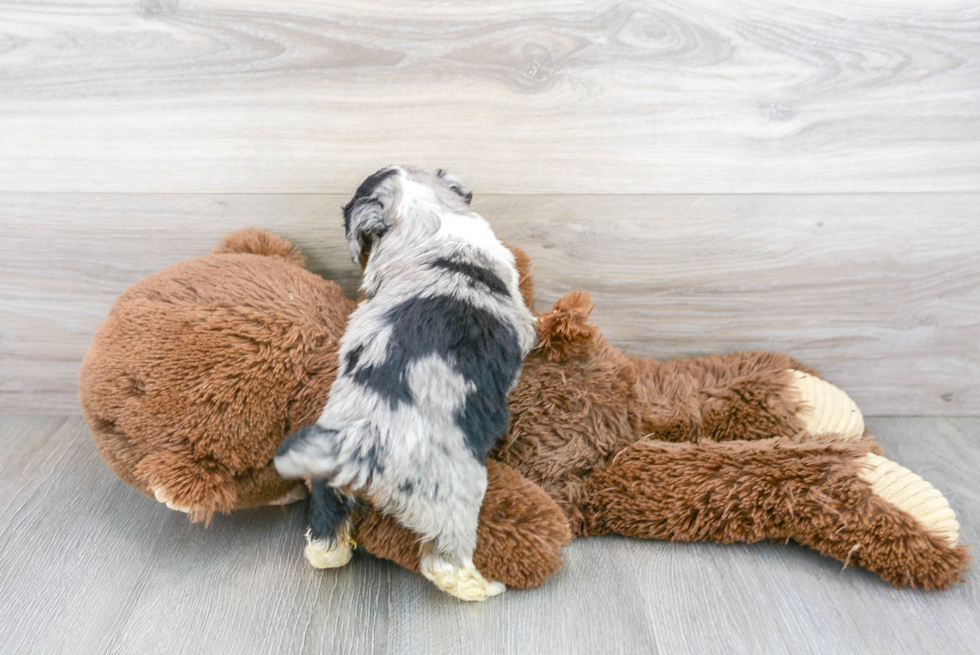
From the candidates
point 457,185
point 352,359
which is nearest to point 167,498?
point 352,359

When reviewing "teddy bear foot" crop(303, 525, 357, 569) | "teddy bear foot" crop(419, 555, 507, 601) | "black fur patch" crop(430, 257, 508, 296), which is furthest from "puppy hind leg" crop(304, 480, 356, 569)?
"black fur patch" crop(430, 257, 508, 296)

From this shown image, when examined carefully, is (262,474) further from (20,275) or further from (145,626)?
(20,275)

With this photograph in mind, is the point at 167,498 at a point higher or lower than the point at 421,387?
lower

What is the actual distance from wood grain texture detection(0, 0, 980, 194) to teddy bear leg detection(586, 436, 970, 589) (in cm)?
47

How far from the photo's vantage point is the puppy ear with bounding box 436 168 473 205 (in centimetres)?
104

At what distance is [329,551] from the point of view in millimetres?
933

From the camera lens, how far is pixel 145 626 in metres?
0.88

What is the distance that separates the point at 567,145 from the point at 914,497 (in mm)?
756

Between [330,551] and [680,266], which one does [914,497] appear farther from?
[330,551]

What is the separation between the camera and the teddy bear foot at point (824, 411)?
3.67ft

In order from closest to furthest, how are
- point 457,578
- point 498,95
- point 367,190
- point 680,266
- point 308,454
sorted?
point 308,454 < point 457,578 < point 367,190 < point 498,95 < point 680,266

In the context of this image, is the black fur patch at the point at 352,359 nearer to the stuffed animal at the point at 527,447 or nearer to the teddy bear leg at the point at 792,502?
the stuffed animal at the point at 527,447

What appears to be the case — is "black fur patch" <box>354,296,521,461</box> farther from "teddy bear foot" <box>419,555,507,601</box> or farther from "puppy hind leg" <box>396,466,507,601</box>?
"teddy bear foot" <box>419,555,507,601</box>

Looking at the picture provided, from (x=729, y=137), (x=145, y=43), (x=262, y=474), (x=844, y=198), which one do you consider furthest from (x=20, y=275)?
(x=844, y=198)
